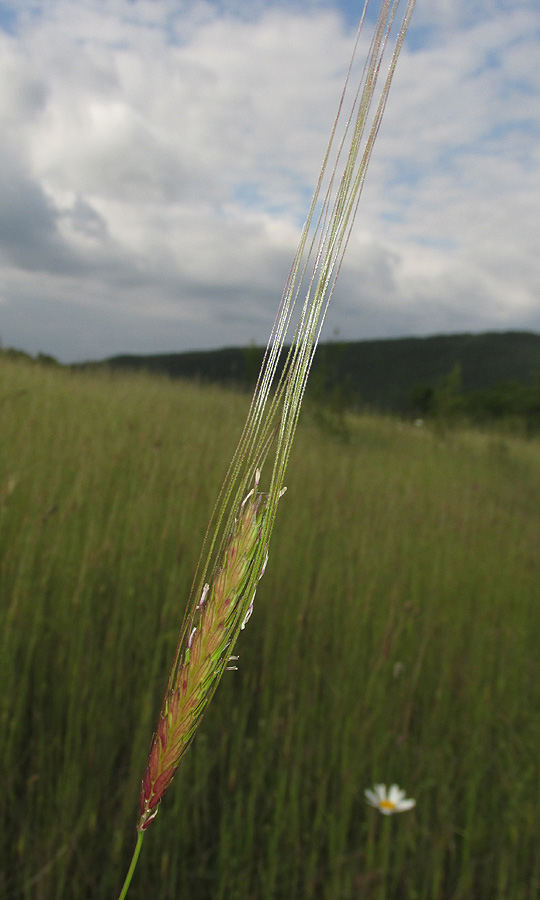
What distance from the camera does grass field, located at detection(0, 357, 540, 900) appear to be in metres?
1.37

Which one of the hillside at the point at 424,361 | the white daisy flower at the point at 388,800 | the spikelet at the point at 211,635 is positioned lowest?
the white daisy flower at the point at 388,800

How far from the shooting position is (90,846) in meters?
1.34

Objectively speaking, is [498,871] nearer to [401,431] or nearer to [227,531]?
[227,531]

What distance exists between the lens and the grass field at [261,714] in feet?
4.49

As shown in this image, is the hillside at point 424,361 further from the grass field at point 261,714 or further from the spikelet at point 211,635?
the spikelet at point 211,635

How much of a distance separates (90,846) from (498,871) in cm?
98

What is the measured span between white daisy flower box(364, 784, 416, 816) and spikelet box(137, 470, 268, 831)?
4.12 ft

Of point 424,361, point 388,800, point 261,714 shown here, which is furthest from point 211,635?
point 424,361

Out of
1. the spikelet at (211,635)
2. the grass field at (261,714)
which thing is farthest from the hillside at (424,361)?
the spikelet at (211,635)

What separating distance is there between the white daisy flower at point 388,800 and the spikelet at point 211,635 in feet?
4.12

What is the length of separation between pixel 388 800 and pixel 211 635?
4.67 ft

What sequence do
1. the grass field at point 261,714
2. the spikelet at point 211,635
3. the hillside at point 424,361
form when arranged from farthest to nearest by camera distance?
the hillside at point 424,361, the grass field at point 261,714, the spikelet at point 211,635

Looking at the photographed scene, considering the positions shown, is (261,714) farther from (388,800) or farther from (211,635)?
(211,635)

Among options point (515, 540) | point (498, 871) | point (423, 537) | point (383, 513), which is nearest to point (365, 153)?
point (498, 871)
